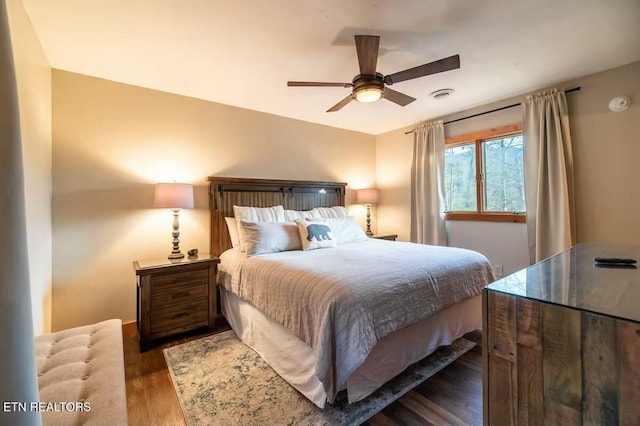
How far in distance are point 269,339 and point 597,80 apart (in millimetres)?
3985

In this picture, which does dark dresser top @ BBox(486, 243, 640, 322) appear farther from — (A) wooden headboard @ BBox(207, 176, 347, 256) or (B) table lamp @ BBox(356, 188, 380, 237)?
(B) table lamp @ BBox(356, 188, 380, 237)

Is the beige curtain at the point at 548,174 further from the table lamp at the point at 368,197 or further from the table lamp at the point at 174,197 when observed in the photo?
the table lamp at the point at 174,197

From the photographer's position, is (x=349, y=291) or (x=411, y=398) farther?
(x=411, y=398)

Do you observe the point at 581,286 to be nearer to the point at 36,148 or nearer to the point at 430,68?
the point at 430,68

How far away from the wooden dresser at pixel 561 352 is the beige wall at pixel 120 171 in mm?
2971

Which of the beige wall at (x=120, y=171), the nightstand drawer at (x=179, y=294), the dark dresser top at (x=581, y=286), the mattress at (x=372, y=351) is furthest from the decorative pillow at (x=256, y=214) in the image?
the dark dresser top at (x=581, y=286)

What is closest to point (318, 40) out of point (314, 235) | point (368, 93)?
point (368, 93)

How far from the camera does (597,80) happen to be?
2654 mm

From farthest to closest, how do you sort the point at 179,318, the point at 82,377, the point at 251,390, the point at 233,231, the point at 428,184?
1. the point at 428,184
2. the point at 233,231
3. the point at 179,318
4. the point at 251,390
5. the point at 82,377

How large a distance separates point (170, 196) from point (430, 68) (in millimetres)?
2465

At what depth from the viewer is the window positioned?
3.25 m

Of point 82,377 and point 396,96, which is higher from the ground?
point 396,96

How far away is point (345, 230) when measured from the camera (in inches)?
130

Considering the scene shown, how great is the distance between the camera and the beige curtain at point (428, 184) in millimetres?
3805
